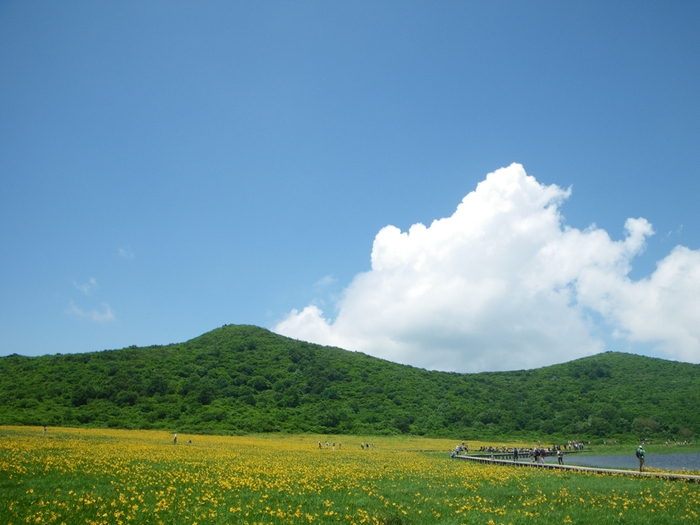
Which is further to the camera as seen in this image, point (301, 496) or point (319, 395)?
point (319, 395)

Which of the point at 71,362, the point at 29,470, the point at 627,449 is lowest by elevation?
the point at 627,449

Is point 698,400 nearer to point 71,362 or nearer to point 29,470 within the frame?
point 29,470

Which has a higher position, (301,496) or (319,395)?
(319,395)

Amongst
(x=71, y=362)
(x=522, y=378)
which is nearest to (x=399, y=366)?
(x=522, y=378)

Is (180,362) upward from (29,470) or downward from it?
upward

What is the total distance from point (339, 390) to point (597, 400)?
63.6m

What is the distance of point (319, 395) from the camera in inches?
4528

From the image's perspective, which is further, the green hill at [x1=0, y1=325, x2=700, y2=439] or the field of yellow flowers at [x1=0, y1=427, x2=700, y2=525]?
the green hill at [x1=0, y1=325, x2=700, y2=439]

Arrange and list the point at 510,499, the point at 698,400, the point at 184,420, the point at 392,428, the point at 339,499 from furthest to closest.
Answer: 1. the point at 698,400
2. the point at 392,428
3. the point at 184,420
4. the point at 510,499
5. the point at 339,499

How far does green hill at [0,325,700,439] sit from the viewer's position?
87.1m

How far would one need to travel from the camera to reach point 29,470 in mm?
22062

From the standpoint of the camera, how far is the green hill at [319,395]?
87125 mm

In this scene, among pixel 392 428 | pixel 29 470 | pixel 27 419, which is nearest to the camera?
pixel 29 470

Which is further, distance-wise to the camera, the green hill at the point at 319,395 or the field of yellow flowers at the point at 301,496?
the green hill at the point at 319,395
